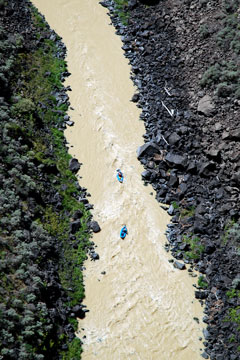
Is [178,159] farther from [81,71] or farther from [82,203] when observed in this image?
[81,71]

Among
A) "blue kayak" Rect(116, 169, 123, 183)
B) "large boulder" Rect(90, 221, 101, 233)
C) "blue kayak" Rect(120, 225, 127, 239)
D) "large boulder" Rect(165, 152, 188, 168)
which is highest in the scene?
"large boulder" Rect(165, 152, 188, 168)

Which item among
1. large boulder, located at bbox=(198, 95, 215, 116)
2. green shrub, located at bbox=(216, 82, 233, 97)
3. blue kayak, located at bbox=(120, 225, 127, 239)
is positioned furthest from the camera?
large boulder, located at bbox=(198, 95, 215, 116)

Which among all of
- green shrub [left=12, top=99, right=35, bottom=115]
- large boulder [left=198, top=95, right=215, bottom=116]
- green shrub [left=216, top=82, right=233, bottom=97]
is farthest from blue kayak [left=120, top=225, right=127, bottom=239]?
green shrub [left=216, top=82, right=233, bottom=97]

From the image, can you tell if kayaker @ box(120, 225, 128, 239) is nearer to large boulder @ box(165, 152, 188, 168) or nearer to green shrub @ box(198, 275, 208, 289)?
green shrub @ box(198, 275, 208, 289)

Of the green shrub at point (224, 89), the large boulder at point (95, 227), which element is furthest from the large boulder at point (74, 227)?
the green shrub at point (224, 89)

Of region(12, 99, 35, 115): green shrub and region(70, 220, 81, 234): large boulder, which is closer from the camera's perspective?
region(70, 220, 81, 234): large boulder

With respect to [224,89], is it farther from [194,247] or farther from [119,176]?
[194,247]
